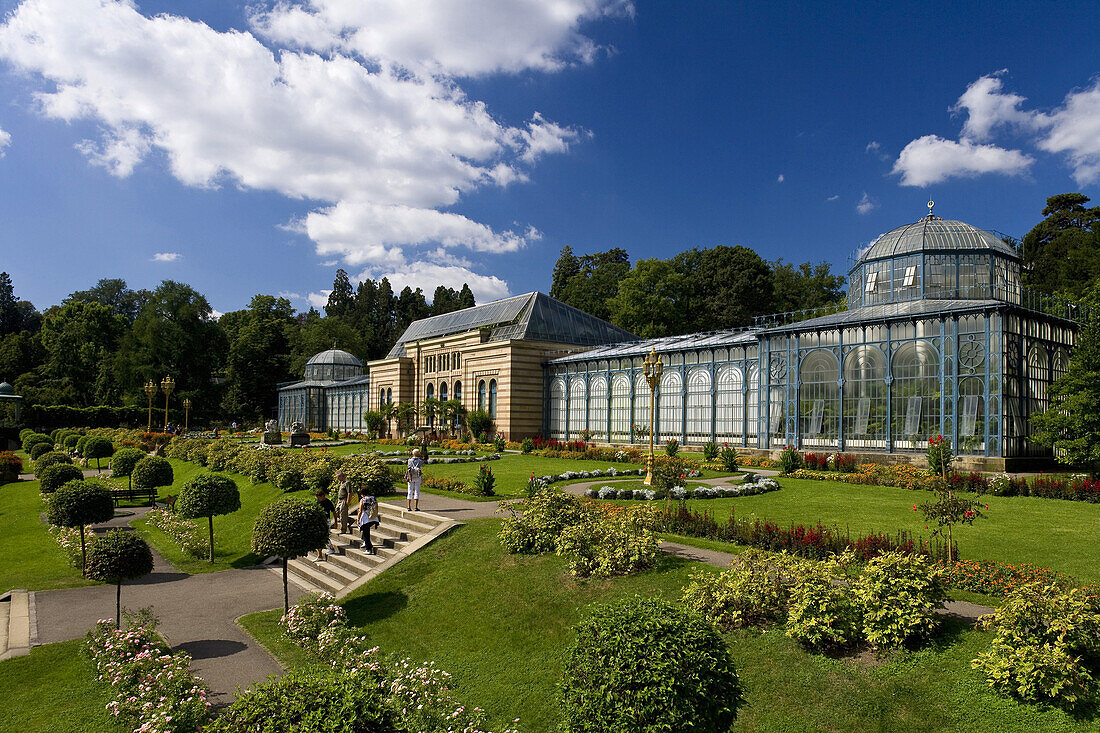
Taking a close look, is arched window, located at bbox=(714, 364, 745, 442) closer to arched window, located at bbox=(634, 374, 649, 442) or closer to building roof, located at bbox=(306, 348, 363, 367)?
arched window, located at bbox=(634, 374, 649, 442)

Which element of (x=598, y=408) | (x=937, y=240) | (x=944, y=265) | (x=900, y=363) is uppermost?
(x=937, y=240)

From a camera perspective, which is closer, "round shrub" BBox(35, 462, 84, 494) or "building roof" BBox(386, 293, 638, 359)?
"round shrub" BBox(35, 462, 84, 494)

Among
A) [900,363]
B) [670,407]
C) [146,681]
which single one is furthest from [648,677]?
[670,407]

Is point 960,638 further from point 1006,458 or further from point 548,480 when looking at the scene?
point 1006,458

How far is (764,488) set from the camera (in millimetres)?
22609

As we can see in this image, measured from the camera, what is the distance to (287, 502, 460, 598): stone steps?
16.2m

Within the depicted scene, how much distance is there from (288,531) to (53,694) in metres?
4.91

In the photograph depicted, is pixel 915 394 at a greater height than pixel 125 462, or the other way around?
pixel 915 394

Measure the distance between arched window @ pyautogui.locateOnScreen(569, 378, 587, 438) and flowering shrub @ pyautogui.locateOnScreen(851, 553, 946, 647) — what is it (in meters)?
39.1

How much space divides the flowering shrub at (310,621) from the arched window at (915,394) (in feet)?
85.2

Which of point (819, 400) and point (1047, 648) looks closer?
point (1047, 648)

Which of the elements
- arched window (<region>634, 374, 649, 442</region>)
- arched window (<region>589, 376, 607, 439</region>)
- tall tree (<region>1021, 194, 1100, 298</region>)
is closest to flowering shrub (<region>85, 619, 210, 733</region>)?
arched window (<region>634, 374, 649, 442</region>)

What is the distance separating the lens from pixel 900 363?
96.9 ft

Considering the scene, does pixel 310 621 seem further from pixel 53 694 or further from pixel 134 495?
pixel 134 495
